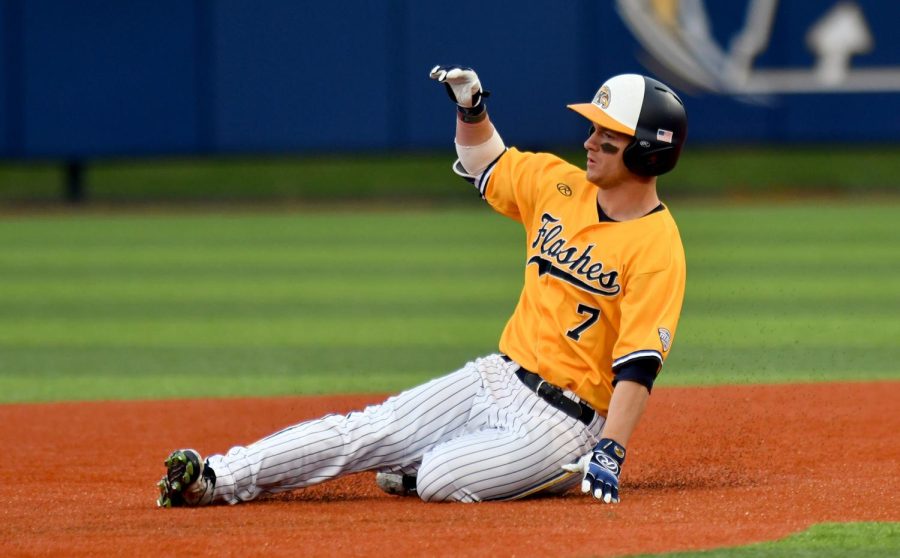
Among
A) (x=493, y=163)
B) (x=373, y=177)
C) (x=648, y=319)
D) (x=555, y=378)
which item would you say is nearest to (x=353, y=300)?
(x=493, y=163)

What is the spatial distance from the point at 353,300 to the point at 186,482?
7907mm

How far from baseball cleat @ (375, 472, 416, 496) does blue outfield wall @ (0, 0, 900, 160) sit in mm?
15439

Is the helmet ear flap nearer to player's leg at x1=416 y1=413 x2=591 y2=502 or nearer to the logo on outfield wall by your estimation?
player's leg at x1=416 y1=413 x2=591 y2=502

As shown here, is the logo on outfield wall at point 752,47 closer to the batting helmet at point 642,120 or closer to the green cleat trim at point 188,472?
the batting helmet at point 642,120

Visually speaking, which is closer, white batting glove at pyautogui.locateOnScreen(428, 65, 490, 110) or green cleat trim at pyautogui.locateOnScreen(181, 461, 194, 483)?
green cleat trim at pyautogui.locateOnScreen(181, 461, 194, 483)

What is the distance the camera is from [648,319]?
494 cm

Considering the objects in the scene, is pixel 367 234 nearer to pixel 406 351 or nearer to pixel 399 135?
pixel 399 135

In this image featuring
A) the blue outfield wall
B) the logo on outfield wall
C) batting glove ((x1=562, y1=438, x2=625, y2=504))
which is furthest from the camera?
the logo on outfield wall

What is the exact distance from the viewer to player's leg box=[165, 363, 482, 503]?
512cm

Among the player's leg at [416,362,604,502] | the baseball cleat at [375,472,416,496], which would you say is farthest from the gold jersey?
the baseball cleat at [375,472,416,496]

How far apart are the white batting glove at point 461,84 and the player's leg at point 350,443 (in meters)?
0.98

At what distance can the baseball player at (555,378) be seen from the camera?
5000 mm

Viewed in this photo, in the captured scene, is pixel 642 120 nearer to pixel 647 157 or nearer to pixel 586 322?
pixel 647 157

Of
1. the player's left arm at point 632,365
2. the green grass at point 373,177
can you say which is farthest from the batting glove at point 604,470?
the green grass at point 373,177
